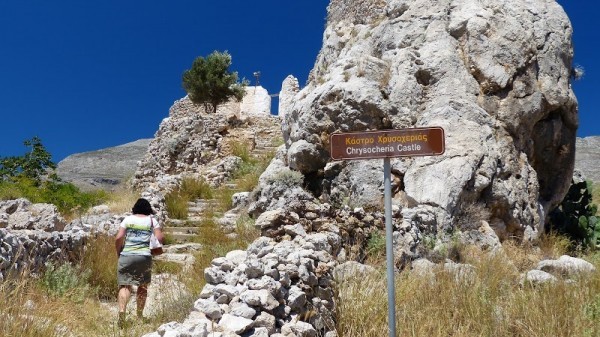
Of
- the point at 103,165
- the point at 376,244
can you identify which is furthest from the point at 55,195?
the point at 103,165

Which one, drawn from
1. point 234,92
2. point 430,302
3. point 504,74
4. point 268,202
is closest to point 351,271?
point 430,302

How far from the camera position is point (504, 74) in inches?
371

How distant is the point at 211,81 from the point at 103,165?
81.6 feet

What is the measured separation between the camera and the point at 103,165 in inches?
1718

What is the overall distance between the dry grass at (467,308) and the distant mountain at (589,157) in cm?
2658

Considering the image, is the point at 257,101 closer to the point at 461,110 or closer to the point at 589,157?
the point at 461,110

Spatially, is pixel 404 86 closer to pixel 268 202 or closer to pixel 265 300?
pixel 268 202

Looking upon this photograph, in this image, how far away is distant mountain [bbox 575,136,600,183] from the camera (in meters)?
30.3

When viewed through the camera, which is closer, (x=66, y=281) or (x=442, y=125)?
(x=66, y=281)

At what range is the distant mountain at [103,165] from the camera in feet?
121

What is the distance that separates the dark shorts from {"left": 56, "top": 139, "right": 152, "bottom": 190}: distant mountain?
31.2m

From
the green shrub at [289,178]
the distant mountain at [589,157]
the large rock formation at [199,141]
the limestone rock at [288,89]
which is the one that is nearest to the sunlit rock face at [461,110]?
the green shrub at [289,178]

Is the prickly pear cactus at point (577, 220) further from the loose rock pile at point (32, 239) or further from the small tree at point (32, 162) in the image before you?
the small tree at point (32, 162)

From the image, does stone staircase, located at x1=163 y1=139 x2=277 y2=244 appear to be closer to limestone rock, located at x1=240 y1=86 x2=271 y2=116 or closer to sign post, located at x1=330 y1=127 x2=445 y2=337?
sign post, located at x1=330 y1=127 x2=445 y2=337
